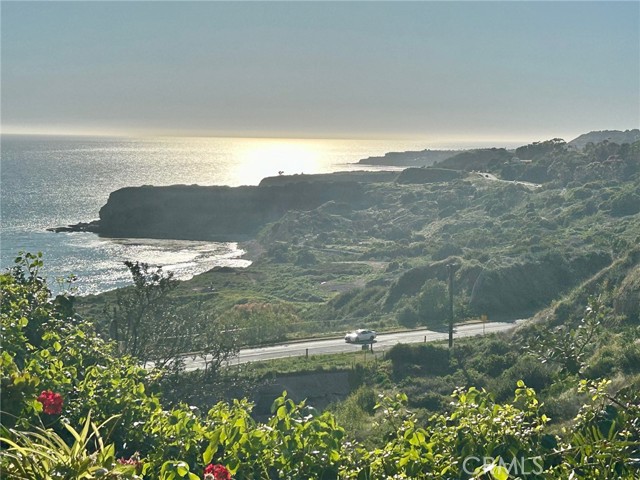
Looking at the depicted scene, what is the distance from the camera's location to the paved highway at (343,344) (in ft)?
100

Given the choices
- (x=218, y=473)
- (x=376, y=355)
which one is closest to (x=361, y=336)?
(x=376, y=355)

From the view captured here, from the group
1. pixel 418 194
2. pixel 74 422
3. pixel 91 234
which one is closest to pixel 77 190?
pixel 91 234

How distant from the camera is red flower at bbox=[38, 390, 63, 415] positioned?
18.8 feet

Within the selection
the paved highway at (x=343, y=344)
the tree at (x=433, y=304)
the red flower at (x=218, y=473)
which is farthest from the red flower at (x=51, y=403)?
the tree at (x=433, y=304)

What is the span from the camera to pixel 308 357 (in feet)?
95.7

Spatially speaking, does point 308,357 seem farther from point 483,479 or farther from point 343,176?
point 343,176

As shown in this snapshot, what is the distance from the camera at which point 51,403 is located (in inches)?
226

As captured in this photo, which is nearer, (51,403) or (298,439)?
(298,439)

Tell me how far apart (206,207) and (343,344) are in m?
66.6

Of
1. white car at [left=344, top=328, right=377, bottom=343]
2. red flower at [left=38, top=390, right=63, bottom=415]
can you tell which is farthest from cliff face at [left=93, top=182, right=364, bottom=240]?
red flower at [left=38, top=390, right=63, bottom=415]

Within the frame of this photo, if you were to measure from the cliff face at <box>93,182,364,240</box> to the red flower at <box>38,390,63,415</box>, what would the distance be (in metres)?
84.7

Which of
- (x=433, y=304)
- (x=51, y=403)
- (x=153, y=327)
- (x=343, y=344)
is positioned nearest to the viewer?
(x=51, y=403)

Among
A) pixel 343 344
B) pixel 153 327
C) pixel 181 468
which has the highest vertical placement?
pixel 181 468

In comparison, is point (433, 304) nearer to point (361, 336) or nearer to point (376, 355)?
point (361, 336)
